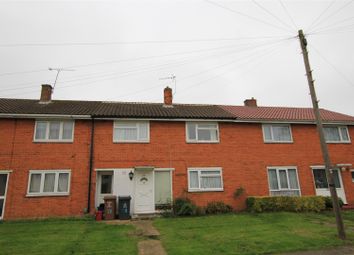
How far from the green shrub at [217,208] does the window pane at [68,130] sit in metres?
8.93

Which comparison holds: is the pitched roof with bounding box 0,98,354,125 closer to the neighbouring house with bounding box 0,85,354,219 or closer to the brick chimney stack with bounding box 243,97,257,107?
the neighbouring house with bounding box 0,85,354,219

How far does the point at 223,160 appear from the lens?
1684 centimetres

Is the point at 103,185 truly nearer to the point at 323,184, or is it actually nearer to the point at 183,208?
the point at 183,208

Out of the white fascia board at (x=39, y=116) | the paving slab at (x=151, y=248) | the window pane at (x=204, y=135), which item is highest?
the white fascia board at (x=39, y=116)

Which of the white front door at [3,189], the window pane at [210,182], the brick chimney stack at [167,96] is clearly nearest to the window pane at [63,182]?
the white front door at [3,189]

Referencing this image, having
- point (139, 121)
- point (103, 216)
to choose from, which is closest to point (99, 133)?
point (139, 121)

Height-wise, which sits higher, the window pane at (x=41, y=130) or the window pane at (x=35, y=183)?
the window pane at (x=41, y=130)

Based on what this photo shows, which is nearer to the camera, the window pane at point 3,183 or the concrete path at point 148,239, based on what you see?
the concrete path at point 148,239

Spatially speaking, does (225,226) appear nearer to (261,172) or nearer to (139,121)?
(261,172)

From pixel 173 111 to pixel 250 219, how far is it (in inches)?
330

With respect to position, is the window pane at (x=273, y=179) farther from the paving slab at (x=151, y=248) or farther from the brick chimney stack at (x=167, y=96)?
the paving slab at (x=151, y=248)

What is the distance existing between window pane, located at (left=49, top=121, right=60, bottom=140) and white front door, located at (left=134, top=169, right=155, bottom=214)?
5045 mm

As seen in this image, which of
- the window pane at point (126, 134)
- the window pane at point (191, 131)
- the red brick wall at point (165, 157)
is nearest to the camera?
the red brick wall at point (165, 157)

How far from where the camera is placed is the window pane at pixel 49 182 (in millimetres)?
14625
